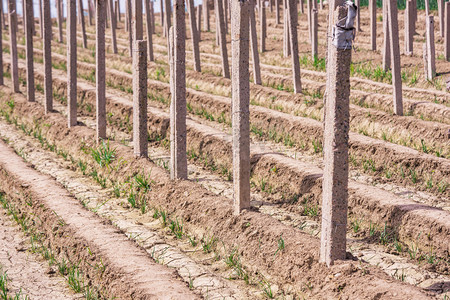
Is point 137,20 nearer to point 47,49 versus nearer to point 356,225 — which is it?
point 47,49

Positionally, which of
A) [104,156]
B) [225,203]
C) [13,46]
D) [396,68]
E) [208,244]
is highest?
[13,46]

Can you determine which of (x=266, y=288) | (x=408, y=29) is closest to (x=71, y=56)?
(x=266, y=288)

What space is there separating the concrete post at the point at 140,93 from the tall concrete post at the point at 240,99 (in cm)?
207

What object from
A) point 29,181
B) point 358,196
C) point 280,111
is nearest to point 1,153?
point 29,181

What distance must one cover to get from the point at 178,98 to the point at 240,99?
126cm

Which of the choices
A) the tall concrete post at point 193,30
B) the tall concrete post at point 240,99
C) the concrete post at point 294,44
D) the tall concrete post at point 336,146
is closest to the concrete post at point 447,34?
the concrete post at point 294,44

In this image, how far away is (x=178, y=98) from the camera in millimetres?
7000

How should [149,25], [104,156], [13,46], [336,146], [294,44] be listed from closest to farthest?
1. [336,146]
2. [104,156]
3. [294,44]
4. [13,46]
5. [149,25]

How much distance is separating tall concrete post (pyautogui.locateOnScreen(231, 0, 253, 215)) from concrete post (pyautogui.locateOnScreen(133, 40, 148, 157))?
2071mm

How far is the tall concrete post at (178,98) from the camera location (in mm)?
6941

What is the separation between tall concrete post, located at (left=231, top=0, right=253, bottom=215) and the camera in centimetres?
588

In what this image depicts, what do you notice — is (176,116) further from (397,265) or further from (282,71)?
(282,71)

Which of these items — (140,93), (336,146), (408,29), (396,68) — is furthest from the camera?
(408,29)

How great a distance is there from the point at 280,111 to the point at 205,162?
2430 mm
